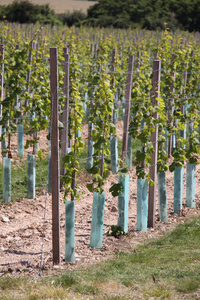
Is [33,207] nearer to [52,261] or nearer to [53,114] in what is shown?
→ [52,261]

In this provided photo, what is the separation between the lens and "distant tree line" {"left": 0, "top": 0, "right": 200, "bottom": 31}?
41531 millimetres

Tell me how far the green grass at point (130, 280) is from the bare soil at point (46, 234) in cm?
34

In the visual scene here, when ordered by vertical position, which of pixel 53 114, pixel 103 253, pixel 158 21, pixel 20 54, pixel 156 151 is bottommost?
pixel 103 253

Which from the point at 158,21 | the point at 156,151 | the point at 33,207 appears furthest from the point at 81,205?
the point at 158,21

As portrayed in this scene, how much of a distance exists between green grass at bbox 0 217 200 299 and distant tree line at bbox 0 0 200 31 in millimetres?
36394

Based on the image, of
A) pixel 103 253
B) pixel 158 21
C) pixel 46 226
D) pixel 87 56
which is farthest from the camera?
pixel 158 21

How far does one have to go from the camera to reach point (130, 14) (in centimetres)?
4394

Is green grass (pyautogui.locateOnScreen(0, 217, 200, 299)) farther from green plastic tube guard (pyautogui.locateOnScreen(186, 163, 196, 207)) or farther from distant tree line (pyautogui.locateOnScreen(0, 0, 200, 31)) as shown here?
distant tree line (pyautogui.locateOnScreen(0, 0, 200, 31))

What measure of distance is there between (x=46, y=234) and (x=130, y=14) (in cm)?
3981

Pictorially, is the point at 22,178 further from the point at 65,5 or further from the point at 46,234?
the point at 65,5

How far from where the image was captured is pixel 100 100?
632 cm

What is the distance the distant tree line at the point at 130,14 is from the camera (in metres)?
41.5

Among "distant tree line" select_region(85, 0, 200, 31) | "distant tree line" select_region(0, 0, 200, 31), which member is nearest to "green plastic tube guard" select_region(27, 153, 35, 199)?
"distant tree line" select_region(0, 0, 200, 31)

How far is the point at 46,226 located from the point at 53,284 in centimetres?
207
